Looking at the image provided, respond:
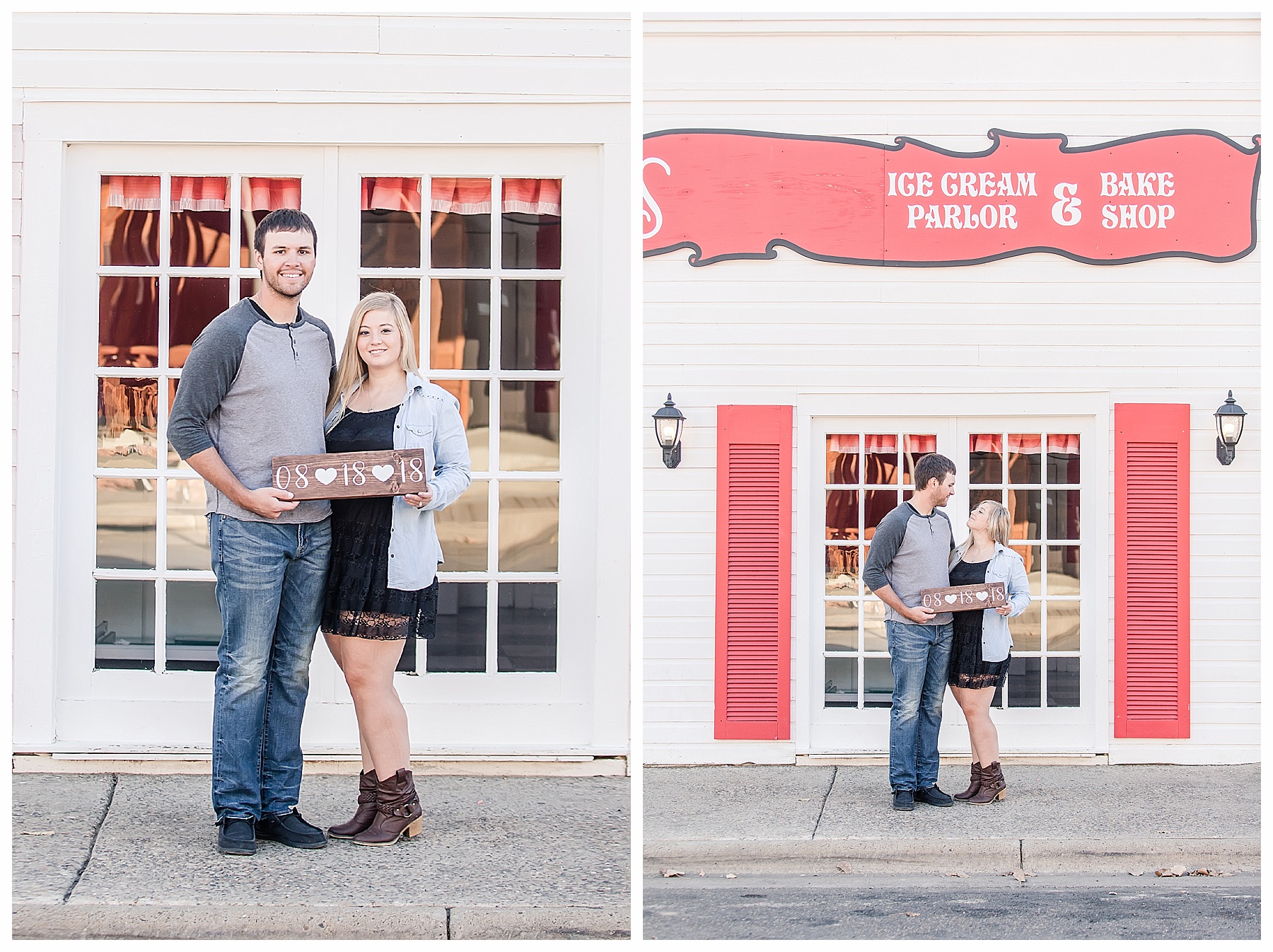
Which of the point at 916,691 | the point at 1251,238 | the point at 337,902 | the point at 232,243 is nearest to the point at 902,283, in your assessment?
the point at 1251,238

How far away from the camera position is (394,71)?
4379mm

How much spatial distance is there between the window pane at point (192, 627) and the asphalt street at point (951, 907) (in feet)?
6.39

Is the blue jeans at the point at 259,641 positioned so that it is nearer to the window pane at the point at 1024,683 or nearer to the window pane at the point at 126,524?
the window pane at the point at 126,524

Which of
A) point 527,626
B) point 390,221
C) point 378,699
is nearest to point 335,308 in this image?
point 390,221

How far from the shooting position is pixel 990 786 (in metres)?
5.02

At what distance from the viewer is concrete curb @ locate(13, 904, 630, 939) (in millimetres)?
2977

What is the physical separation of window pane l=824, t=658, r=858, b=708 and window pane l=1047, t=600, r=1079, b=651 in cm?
103

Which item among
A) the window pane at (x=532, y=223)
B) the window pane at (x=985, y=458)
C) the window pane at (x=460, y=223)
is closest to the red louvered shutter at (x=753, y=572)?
the window pane at (x=985, y=458)

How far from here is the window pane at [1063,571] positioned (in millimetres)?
6012

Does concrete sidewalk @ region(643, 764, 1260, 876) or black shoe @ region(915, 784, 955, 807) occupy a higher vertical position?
black shoe @ region(915, 784, 955, 807)

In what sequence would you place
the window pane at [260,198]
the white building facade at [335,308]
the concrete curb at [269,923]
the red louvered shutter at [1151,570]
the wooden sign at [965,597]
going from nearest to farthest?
1. the concrete curb at [269,923]
2. the white building facade at [335,308]
3. the window pane at [260,198]
4. the wooden sign at [965,597]
5. the red louvered shutter at [1151,570]

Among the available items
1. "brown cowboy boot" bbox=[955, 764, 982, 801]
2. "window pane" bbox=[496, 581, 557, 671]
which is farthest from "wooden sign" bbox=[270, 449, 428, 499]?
"brown cowboy boot" bbox=[955, 764, 982, 801]

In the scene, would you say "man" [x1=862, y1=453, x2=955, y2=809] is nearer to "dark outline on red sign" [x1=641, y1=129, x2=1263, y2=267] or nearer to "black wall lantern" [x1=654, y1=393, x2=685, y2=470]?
"black wall lantern" [x1=654, y1=393, x2=685, y2=470]

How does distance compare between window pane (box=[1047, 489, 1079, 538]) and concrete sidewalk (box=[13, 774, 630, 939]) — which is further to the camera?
window pane (box=[1047, 489, 1079, 538])
